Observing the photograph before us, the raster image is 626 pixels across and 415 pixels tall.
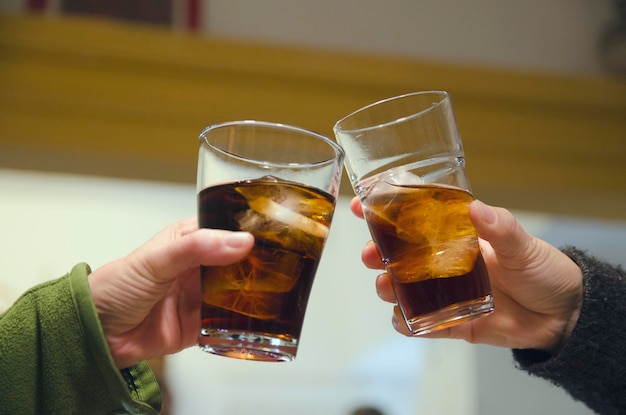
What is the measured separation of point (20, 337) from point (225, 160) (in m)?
0.30

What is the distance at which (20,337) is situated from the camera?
733 mm

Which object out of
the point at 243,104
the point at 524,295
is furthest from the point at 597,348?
the point at 243,104

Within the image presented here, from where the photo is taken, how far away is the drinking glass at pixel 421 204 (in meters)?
0.73

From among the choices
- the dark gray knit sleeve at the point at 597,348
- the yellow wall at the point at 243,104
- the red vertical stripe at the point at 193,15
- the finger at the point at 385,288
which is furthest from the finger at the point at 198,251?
the red vertical stripe at the point at 193,15

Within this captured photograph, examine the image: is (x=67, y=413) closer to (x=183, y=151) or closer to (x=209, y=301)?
(x=209, y=301)

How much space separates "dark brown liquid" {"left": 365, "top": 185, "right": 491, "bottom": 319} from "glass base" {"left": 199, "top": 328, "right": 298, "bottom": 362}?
157 mm

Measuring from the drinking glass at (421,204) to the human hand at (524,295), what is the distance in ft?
0.23

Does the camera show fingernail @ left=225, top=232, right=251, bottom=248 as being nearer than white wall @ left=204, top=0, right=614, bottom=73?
Yes

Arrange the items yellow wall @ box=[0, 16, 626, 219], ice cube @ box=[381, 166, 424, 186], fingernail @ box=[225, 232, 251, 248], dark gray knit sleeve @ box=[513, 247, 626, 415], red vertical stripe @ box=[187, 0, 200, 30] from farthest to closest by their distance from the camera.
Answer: red vertical stripe @ box=[187, 0, 200, 30] < yellow wall @ box=[0, 16, 626, 219] < dark gray knit sleeve @ box=[513, 247, 626, 415] < ice cube @ box=[381, 166, 424, 186] < fingernail @ box=[225, 232, 251, 248]

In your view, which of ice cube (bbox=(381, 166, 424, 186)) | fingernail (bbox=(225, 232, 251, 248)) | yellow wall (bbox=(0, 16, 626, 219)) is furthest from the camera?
yellow wall (bbox=(0, 16, 626, 219))

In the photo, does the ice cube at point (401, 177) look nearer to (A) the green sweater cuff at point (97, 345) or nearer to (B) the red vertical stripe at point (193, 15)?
(A) the green sweater cuff at point (97, 345)

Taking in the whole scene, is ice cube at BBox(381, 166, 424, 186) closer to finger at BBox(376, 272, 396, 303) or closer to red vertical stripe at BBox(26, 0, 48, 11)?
finger at BBox(376, 272, 396, 303)

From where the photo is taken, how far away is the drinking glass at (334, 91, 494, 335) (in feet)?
2.38

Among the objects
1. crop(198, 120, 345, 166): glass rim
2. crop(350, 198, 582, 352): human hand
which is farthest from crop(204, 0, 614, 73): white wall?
crop(198, 120, 345, 166): glass rim
